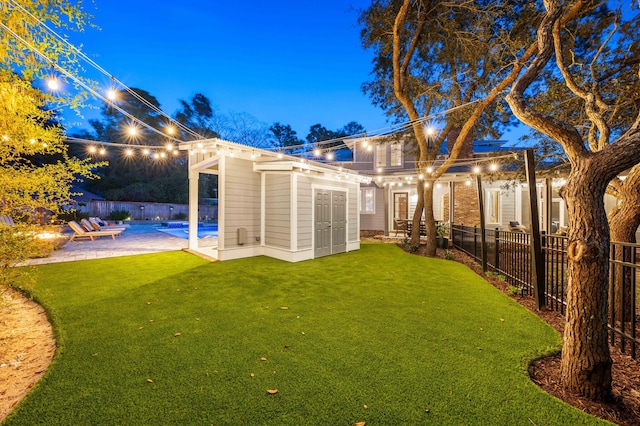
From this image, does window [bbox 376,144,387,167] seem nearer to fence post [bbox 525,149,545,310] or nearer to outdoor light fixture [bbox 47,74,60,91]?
fence post [bbox 525,149,545,310]

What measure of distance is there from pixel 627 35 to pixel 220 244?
404 inches

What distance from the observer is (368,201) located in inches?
609

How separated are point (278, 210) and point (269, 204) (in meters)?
0.50

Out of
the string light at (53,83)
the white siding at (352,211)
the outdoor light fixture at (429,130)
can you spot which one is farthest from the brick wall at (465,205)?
the string light at (53,83)

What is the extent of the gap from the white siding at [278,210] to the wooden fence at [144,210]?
737 inches

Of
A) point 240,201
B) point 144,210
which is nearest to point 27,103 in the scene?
point 240,201

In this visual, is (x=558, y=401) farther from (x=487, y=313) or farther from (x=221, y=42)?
(x=221, y=42)

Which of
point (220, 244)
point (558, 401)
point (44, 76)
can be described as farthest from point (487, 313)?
point (44, 76)

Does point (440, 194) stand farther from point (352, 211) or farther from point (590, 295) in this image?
point (590, 295)

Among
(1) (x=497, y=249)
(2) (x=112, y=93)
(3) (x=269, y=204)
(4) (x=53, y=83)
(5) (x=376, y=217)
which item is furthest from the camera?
(5) (x=376, y=217)

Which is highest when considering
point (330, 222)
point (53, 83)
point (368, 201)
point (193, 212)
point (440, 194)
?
point (53, 83)

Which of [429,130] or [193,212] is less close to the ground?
[429,130]

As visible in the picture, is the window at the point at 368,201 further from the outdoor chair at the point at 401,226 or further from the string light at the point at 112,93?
the string light at the point at 112,93

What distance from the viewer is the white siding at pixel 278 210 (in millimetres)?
7445
